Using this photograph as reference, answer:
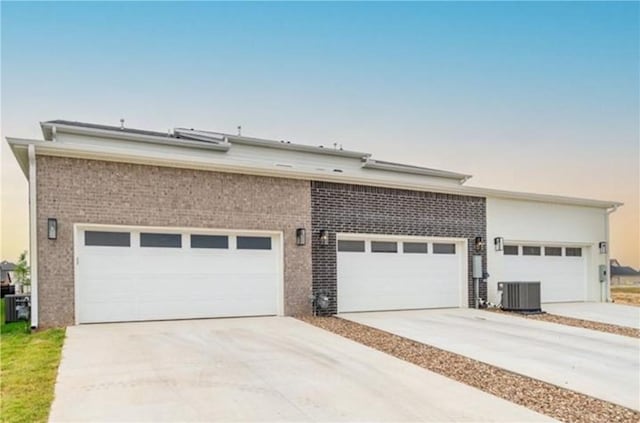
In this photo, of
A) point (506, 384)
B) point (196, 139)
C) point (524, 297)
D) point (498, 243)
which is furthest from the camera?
point (196, 139)

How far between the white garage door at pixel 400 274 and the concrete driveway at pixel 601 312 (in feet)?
9.70

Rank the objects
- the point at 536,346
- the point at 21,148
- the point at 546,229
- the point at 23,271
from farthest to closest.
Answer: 1. the point at 23,271
2. the point at 546,229
3. the point at 21,148
4. the point at 536,346

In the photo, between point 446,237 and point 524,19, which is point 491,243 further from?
point 524,19

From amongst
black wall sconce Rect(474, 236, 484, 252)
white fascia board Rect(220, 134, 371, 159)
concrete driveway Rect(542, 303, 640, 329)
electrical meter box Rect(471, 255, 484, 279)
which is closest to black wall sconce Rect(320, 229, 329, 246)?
electrical meter box Rect(471, 255, 484, 279)

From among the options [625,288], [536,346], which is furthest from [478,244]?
[625,288]

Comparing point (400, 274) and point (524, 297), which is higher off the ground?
point (400, 274)

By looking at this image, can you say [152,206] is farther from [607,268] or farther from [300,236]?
[607,268]

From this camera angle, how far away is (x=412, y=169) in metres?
20.2

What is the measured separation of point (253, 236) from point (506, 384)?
6787 mm

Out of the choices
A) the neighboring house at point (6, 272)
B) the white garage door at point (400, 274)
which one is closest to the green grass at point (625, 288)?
the white garage door at point (400, 274)

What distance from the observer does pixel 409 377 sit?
6.02 metres

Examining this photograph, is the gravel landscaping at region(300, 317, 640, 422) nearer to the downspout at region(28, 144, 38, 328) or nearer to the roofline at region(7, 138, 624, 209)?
the roofline at region(7, 138, 624, 209)

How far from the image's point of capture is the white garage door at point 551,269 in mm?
14922

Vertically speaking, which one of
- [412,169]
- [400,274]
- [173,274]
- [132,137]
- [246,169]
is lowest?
[400,274]
